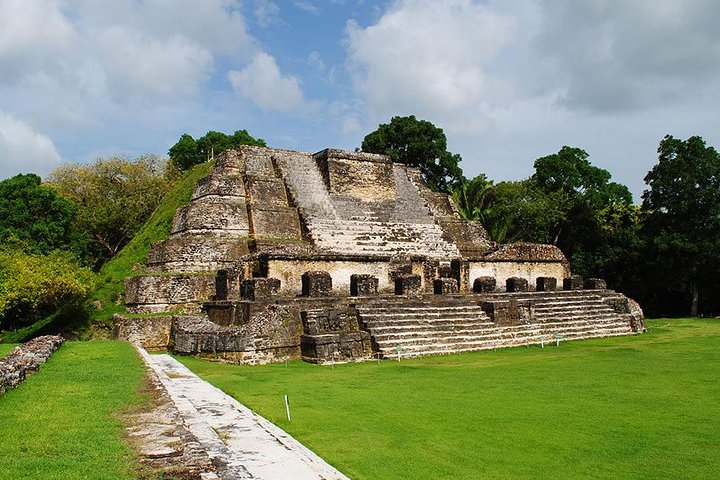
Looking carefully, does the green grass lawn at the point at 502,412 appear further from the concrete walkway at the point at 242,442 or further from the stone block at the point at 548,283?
the stone block at the point at 548,283

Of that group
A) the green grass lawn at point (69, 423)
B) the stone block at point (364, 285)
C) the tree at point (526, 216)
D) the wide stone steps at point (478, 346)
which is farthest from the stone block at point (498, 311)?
the tree at point (526, 216)

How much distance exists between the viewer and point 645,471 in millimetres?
4719

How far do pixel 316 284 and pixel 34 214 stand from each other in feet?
54.8

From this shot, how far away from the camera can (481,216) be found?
103ft

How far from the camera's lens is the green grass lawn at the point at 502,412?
16.1ft

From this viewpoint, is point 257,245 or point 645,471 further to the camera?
point 257,245

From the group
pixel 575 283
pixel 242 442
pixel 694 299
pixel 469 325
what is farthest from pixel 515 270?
pixel 242 442

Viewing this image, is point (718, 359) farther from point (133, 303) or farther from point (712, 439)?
point (133, 303)

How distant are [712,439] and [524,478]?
2.20 metres

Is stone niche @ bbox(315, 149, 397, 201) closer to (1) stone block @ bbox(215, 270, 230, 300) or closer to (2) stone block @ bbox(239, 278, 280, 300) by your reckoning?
(1) stone block @ bbox(215, 270, 230, 300)

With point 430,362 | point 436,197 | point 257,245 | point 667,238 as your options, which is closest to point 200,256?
point 257,245

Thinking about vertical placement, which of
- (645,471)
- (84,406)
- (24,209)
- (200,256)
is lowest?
(645,471)

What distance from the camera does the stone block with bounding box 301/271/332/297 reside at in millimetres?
13531

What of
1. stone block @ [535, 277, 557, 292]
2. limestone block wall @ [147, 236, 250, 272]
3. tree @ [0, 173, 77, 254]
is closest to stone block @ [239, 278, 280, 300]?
limestone block wall @ [147, 236, 250, 272]
